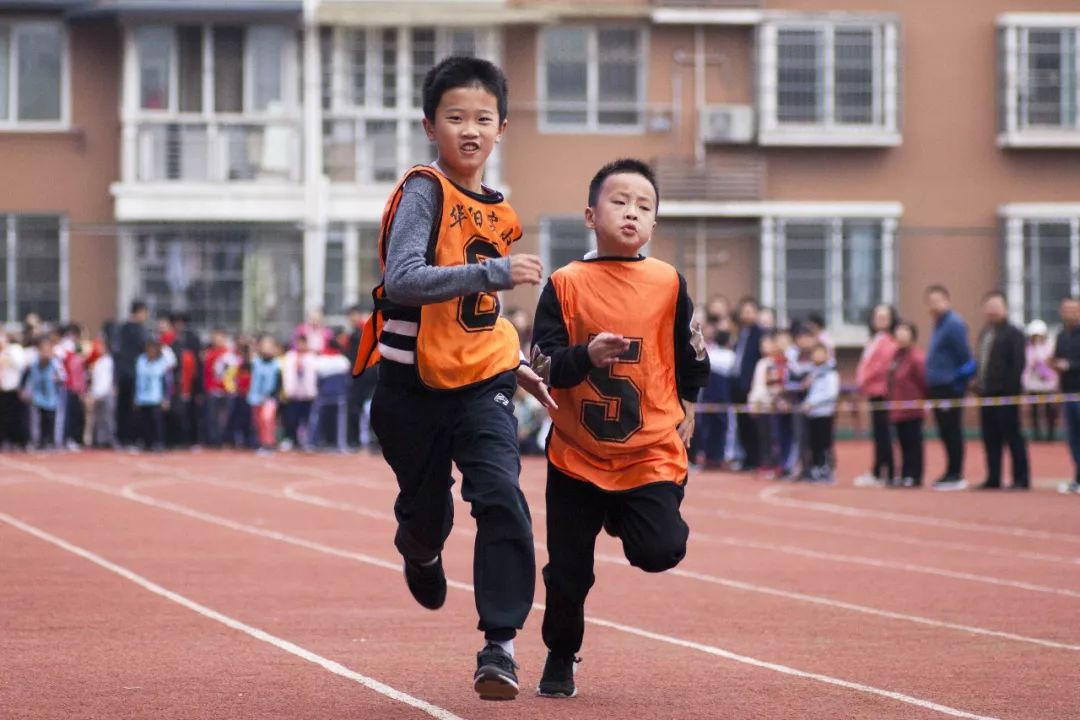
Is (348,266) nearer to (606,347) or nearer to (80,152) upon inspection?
(80,152)

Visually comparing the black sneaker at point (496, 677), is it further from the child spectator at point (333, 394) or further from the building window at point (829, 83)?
the building window at point (829, 83)

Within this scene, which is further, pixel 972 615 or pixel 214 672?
pixel 972 615

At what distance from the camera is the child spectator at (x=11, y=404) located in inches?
989

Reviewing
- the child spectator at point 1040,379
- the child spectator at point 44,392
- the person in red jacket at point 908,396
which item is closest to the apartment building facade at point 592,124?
the child spectator at point 1040,379

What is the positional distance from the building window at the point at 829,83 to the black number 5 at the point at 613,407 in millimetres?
25735

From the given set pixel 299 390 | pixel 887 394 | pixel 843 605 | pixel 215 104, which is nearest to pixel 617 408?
pixel 843 605

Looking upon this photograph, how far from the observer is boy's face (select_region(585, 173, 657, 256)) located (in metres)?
6.71

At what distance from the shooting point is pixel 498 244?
6.57m

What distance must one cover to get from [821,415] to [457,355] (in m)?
14.2

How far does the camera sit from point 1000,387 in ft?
63.1

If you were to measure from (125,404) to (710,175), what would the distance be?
36.0 feet

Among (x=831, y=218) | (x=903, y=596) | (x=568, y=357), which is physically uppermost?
(x=831, y=218)

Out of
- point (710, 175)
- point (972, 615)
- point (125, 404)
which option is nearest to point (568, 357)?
point (972, 615)

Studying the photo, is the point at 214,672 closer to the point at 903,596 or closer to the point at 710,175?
the point at 903,596
